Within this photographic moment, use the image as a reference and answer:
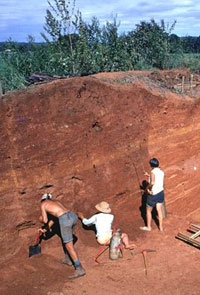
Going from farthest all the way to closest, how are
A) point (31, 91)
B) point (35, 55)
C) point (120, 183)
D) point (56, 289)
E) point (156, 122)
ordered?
point (35, 55) → point (156, 122) → point (120, 183) → point (31, 91) → point (56, 289)

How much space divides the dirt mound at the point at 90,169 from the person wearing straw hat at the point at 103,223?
27 centimetres

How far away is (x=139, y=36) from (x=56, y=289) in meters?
10.1

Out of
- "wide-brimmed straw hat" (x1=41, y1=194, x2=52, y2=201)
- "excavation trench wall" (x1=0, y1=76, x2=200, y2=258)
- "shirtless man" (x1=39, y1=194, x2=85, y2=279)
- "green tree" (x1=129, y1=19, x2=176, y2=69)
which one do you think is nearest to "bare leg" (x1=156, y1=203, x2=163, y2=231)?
"excavation trench wall" (x1=0, y1=76, x2=200, y2=258)

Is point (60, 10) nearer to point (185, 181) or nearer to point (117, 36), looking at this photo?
point (117, 36)

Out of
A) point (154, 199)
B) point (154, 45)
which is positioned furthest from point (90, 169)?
point (154, 45)

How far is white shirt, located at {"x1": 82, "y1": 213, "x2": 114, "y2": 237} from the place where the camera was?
21.3ft

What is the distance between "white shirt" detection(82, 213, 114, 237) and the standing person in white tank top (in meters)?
1.07

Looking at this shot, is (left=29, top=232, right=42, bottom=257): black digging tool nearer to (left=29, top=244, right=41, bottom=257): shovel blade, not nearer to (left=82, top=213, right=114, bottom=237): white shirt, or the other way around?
(left=29, top=244, right=41, bottom=257): shovel blade

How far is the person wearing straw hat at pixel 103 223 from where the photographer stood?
21.3 ft

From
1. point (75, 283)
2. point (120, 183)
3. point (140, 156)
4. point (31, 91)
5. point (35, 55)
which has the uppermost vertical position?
point (35, 55)

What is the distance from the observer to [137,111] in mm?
7832

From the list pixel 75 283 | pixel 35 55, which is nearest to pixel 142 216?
pixel 75 283

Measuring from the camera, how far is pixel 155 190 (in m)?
7.08

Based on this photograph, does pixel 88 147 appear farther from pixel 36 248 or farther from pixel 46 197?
pixel 36 248
